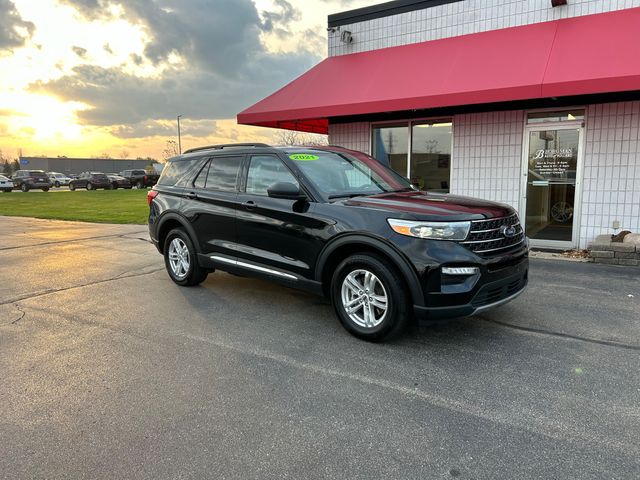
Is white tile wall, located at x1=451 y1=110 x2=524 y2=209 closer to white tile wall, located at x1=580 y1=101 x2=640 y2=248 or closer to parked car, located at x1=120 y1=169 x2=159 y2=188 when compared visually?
white tile wall, located at x1=580 y1=101 x2=640 y2=248

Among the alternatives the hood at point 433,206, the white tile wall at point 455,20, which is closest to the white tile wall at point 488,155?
the white tile wall at point 455,20

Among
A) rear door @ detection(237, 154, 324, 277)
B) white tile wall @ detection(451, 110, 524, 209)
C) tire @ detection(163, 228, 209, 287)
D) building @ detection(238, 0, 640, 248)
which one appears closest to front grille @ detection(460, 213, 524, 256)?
rear door @ detection(237, 154, 324, 277)

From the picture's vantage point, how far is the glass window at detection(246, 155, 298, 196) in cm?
507

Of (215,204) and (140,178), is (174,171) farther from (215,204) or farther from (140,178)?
(140,178)

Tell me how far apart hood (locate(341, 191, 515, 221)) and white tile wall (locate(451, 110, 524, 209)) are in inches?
200

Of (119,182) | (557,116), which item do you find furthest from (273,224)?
(119,182)

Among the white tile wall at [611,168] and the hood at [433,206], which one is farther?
the white tile wall at [611,168]

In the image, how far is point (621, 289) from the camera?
6.11 metres

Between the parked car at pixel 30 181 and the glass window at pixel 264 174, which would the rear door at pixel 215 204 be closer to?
the glass window at pixel 264 174

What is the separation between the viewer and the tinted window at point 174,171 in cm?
647

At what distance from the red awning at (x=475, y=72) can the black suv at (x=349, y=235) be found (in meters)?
3.32

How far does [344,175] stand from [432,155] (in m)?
5.69

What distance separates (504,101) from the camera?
8062 millimetres

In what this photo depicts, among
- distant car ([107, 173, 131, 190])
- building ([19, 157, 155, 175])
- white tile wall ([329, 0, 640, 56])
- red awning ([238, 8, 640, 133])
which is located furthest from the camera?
building ([19, 157, 155, 175])
